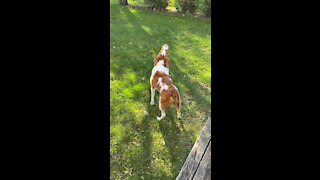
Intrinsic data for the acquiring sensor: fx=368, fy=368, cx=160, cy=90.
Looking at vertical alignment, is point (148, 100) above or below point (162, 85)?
below

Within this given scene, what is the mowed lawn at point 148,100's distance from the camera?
423cm

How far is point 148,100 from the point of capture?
5.66 m

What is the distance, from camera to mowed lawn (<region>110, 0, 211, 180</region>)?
4230 millimetres

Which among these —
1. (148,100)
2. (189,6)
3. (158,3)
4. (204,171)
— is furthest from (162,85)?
(158,3)

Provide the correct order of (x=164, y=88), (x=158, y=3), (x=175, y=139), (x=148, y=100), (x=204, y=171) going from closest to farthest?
(x=204, y=171)
(x=175, y=139)
(x=164, y=88)
(x=148, y=100)
(x=158, y=3)

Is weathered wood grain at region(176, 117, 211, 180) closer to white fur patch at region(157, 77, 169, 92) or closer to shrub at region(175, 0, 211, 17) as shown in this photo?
white fur patch at region(157, 77, 169, 92)

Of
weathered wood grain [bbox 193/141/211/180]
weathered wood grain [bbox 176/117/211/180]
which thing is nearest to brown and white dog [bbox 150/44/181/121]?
weathered wood grain [bbox 176/117/211/180]

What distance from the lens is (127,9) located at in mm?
12430

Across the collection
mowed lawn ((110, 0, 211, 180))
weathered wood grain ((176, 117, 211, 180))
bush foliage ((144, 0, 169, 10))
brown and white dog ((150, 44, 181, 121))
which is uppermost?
weathered wood grain ((176, 117, 211, 180))

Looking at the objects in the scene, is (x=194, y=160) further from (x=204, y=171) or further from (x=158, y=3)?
(x=158, y=3)
